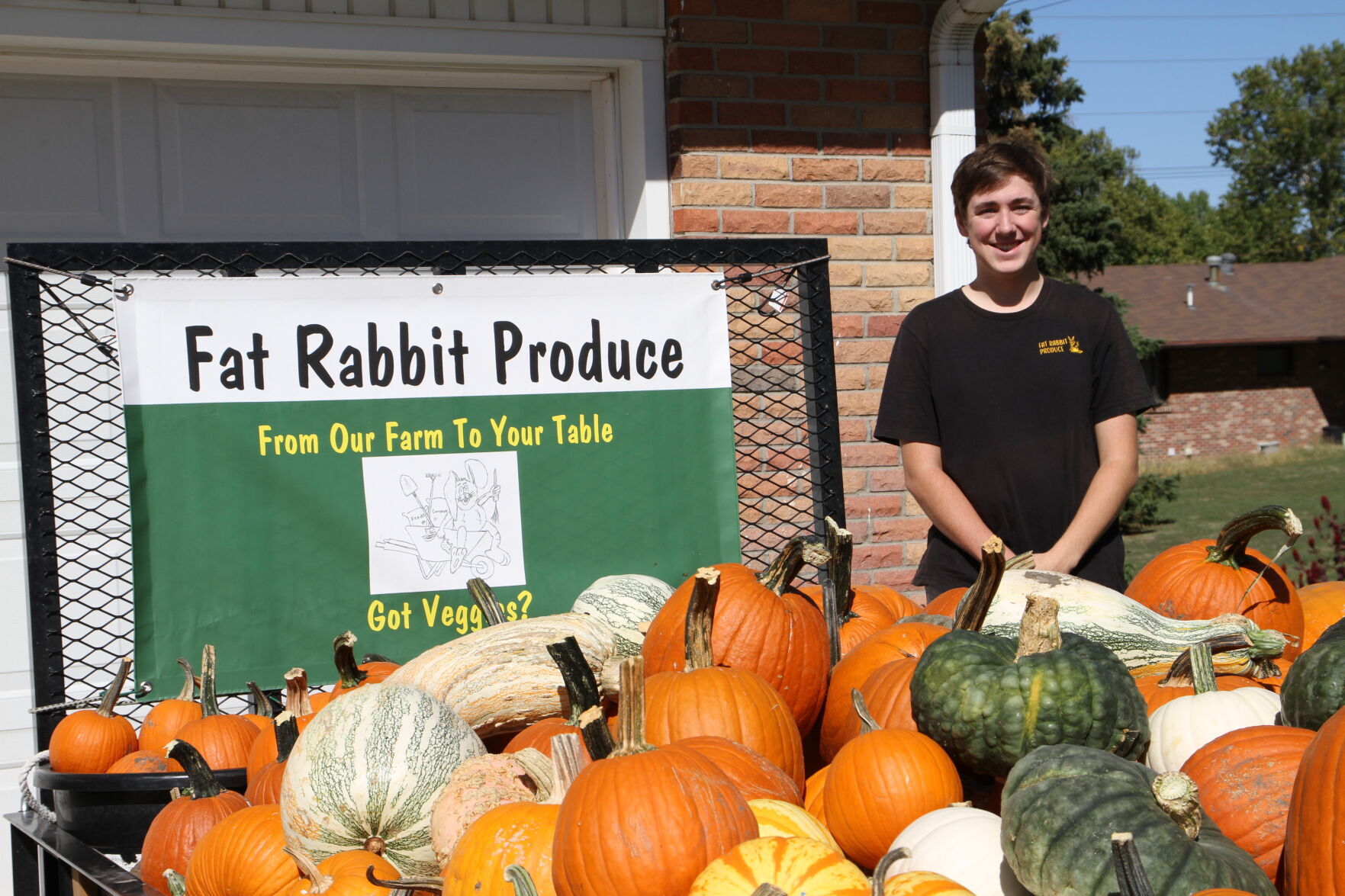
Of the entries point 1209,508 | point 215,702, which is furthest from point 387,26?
point 1209,508

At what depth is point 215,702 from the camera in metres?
2.58

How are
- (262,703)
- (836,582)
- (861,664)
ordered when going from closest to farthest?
(861,664) < (836,582) < (262,703)

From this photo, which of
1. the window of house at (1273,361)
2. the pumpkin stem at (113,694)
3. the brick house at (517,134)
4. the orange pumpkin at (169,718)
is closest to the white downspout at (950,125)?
the brick house at (517,134)

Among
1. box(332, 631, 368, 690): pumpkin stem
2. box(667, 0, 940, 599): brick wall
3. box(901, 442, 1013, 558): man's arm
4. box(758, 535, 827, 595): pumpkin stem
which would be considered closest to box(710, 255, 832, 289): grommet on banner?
box(901, 442, 1013, 558): man's arm

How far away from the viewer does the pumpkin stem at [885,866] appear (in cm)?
124

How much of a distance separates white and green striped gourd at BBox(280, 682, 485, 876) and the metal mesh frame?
122cm

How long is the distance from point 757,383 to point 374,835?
10.2ft

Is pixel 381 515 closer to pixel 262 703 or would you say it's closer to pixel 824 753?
pixel 262 703

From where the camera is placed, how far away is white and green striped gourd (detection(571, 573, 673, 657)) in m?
2.52

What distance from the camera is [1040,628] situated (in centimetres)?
169

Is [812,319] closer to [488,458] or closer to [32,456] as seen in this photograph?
[488,458]

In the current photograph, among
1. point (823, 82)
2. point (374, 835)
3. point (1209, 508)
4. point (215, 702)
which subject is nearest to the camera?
point (374, 835)

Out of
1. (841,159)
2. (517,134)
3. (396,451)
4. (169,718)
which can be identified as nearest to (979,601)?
(396,451)

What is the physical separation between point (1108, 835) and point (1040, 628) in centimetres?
45
